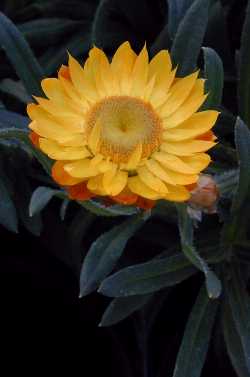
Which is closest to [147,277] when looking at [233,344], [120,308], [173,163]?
[120,308]

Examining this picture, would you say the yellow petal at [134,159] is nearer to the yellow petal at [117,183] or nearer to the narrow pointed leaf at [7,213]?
the yellow petal at [117,183]

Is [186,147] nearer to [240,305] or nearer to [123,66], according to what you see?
[123,66]

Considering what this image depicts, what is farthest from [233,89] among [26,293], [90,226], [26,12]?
[26,293]

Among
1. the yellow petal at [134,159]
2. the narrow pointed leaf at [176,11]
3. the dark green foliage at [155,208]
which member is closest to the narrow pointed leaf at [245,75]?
the dark green foliage at [155,208]

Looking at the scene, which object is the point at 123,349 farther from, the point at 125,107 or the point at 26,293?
the point at 125,107

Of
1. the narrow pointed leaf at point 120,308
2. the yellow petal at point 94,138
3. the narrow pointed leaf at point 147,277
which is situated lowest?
the narrow pointed leaf at point 120,308

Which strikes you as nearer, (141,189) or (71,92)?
(141,189)
